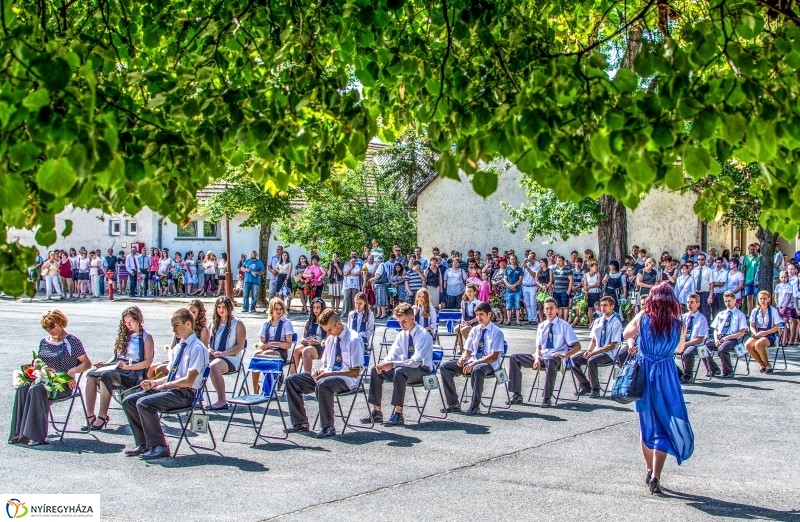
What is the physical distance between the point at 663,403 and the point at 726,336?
26.0ft

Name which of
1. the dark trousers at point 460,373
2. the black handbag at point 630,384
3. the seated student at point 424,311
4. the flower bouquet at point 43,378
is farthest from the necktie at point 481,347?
the flower bouquet at point 43,378

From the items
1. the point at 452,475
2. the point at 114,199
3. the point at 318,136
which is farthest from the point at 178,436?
the point at 114,199

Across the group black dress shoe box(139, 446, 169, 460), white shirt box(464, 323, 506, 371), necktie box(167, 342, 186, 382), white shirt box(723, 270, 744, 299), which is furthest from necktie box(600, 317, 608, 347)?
white shirt box(723, 270, 744, 299)

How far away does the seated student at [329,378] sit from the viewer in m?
11.6

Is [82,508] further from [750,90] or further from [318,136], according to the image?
[750,90]

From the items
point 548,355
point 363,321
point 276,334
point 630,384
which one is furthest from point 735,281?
point 630,384

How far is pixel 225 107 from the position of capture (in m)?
6.31

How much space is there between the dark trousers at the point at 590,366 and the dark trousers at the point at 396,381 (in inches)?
109

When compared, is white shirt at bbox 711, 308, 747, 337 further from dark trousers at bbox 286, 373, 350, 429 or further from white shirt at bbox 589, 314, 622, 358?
dark trousers at bbox 286, 373, 350, 429

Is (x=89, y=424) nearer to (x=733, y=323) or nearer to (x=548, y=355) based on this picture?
(x=548, y=355)

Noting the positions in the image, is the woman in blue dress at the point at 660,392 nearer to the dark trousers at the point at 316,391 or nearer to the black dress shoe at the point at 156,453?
the dark trousers at the point at 316,391

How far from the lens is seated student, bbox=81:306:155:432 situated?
12.0 metres

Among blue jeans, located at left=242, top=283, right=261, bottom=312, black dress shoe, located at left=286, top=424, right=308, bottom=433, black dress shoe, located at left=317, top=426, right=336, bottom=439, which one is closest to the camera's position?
black dress shoe, located at left=317, top=426, right=336, bottom=439

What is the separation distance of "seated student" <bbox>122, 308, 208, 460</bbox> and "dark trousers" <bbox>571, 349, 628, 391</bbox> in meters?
5.83
